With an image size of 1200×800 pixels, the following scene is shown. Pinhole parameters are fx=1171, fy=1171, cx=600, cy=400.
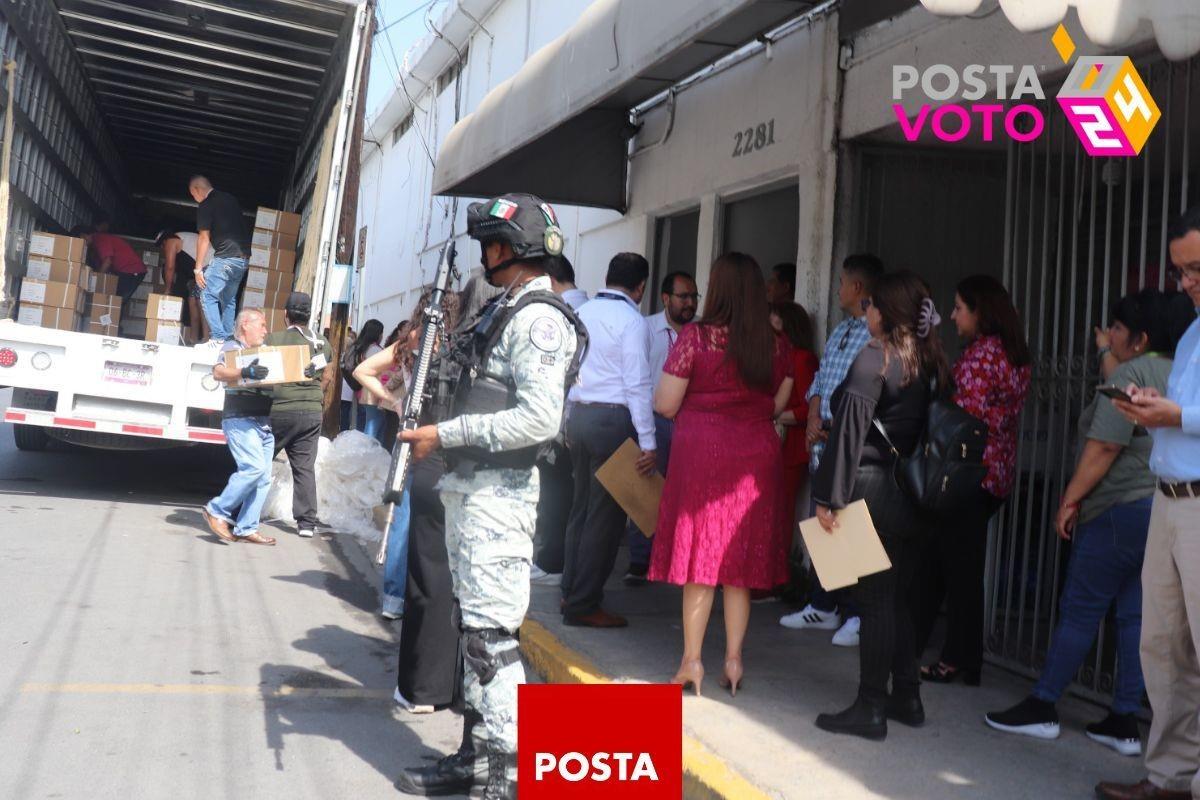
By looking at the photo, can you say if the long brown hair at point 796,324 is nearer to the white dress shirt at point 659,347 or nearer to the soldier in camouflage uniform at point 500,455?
the white dress shirt at point 659,347

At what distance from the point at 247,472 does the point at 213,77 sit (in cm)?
487

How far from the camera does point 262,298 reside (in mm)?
10938

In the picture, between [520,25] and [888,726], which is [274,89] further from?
[888,726]

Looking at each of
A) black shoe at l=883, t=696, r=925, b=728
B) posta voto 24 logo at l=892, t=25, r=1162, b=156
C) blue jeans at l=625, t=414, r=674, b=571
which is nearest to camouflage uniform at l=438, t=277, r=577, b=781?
black shoe at l=883, t=696, r=925, b=728

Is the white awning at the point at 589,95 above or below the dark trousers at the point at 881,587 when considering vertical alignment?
above

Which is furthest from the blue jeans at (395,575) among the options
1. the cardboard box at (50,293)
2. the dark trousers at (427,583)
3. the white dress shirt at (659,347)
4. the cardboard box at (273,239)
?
the cardboard box at (273,239)

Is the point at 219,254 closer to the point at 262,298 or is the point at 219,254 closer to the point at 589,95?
the point at 262,298

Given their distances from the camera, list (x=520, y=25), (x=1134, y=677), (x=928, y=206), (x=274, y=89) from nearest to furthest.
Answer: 1. (x=1134, y=677)
2. (x=928, y=206)
3. (x=274, y=89)
4. (x=520, y=25)

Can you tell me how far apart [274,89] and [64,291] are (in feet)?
9.24

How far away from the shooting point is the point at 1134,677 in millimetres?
4176

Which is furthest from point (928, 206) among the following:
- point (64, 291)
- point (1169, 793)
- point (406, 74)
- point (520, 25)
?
point (406, 74)

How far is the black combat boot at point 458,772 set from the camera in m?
3.77

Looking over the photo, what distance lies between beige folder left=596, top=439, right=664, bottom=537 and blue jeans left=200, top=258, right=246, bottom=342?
6026mm

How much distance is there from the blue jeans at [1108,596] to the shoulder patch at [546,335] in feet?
6.82
